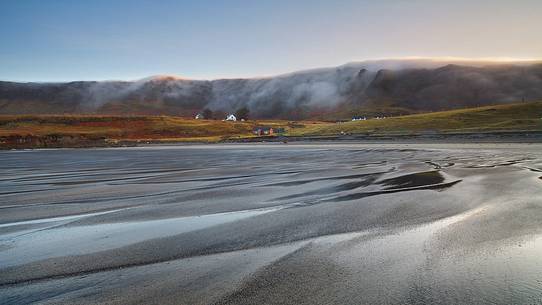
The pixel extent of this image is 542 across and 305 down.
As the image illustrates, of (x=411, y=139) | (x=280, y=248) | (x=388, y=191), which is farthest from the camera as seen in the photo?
(x=411, y=139)

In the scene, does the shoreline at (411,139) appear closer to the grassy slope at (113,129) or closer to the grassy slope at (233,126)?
the grassy slope at (233,126)

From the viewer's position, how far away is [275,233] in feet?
26.5

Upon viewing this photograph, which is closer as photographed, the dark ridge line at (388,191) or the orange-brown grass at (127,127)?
the dark ridge line at (388,191)

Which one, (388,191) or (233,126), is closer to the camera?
(388,191)

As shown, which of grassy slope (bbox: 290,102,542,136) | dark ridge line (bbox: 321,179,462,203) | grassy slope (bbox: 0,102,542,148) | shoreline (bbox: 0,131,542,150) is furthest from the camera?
grassy slope (bbox: 0,102,542,148)

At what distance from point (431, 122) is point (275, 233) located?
276 ft

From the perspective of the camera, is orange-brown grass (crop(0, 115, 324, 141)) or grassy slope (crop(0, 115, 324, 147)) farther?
orange-brown grass (crop(0, 115, 324, 141))

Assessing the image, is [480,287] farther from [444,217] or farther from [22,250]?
[22,250]

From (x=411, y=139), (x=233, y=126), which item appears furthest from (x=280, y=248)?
(x=233, y=126)

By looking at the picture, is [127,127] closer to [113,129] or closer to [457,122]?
[113,129]

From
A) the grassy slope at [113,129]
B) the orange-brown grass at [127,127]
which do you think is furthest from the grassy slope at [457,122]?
the orange-brown grass at [127,127]

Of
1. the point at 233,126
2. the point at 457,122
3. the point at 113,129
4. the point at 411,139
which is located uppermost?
the point at 113,129

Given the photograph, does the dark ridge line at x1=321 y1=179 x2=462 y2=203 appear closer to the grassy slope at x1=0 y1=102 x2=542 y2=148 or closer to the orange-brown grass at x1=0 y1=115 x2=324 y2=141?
the grassy slope at x1=0 y1=102 x2=542 y2=148

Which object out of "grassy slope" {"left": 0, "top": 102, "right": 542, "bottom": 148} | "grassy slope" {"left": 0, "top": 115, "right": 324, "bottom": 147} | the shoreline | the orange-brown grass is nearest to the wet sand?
the shoreline
